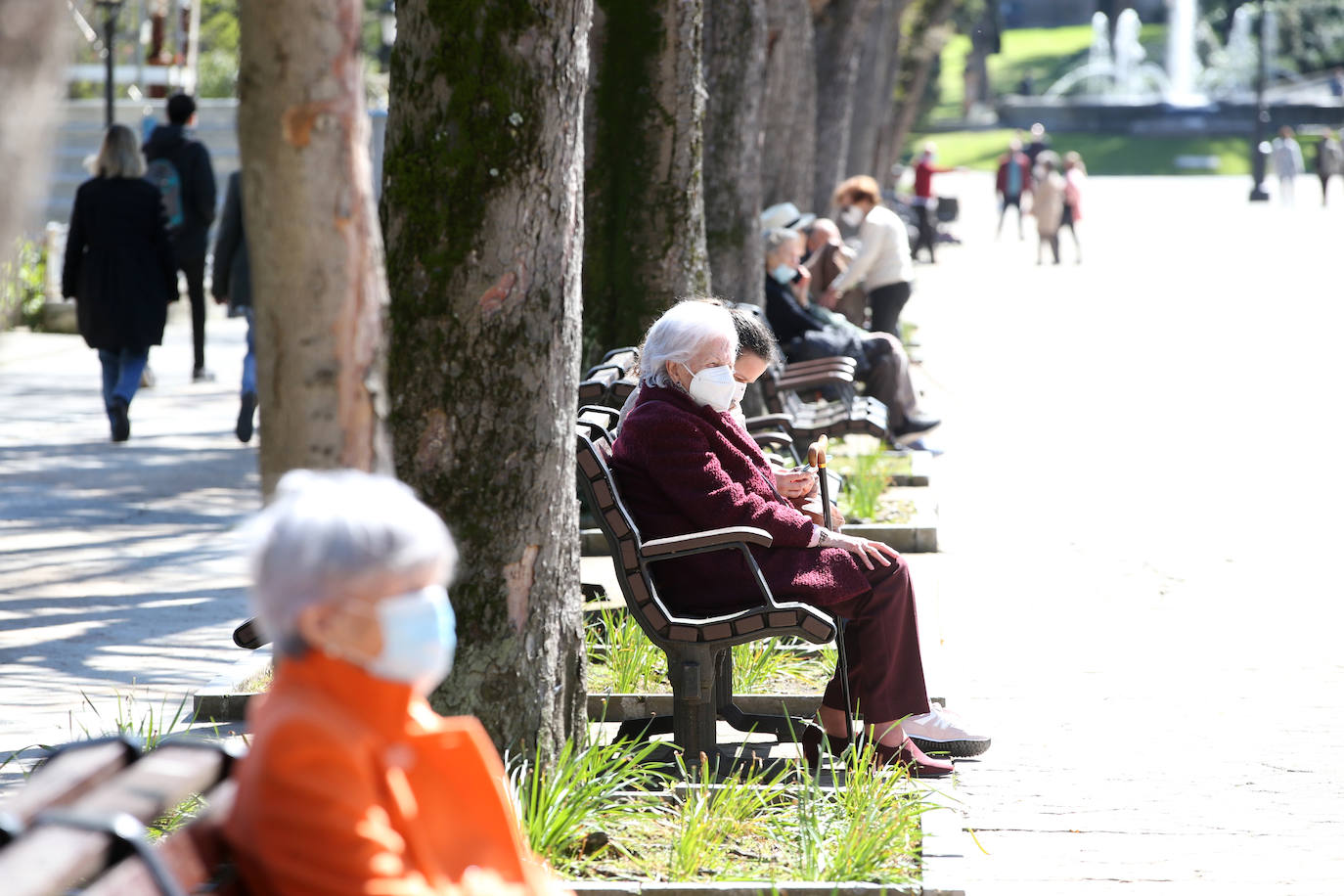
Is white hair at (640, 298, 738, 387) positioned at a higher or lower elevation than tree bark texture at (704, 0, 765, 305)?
lower

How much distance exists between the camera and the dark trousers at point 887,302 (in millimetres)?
14953

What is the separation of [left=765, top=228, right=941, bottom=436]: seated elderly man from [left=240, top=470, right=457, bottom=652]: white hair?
370 inches

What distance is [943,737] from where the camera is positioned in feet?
18.3

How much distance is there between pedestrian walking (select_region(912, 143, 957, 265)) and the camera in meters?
32.7

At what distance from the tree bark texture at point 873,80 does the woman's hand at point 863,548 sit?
2062 cm

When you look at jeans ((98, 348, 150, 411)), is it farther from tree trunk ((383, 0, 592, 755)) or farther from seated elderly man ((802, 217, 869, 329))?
tree trunk ((383, 0, 592, 755))

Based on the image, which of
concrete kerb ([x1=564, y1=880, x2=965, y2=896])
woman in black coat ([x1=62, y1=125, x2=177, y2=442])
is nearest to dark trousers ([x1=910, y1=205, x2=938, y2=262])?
woman in black coat ([x1=62, y1=125, x2=177, y2=442])

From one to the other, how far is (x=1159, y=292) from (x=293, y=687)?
2354 centimetres

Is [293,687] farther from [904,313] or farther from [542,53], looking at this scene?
[904,313]

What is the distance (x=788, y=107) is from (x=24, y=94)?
1421 cm

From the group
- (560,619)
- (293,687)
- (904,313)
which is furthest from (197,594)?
(904,313)

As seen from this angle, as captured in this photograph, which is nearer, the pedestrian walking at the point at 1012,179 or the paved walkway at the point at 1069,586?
the paved walkway at the point at 1069,586

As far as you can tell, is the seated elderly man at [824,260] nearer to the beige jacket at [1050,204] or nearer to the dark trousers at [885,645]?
the dark trousers at [885,645]

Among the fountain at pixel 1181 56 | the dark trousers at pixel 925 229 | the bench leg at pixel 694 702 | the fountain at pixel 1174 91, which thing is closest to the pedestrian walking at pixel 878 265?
the bench leg at pixel 694 702
